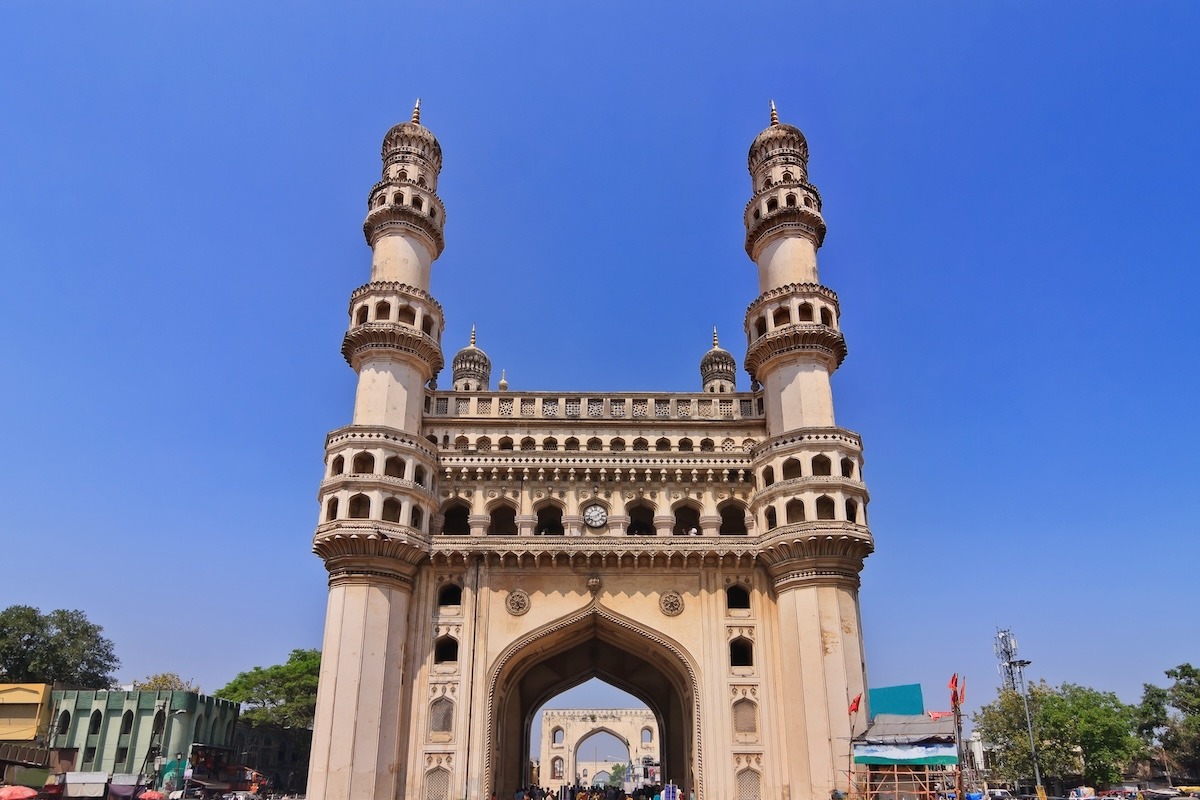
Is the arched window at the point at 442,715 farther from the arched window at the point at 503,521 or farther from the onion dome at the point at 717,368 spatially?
the onion dome at the point at 717,368

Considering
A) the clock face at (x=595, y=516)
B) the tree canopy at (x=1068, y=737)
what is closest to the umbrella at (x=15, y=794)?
the clock face at (x=595, y=516)

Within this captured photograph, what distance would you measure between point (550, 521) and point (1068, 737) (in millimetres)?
33914

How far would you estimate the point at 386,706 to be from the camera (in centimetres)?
3155

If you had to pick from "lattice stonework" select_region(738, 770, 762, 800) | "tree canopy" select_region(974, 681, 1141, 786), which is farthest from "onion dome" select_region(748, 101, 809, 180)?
"tree canopy" select_region(974, 681, 1141, 786)

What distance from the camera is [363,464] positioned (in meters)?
34.8

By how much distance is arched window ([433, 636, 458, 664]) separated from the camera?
33938 mm

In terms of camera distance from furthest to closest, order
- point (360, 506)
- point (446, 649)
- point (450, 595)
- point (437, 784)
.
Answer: point (450, 595), point (446, 649), point (360, 506), point (437, 784)

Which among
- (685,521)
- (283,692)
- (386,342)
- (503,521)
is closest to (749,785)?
(685,521)

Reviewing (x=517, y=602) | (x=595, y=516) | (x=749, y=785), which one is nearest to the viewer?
(x=749, y=785)

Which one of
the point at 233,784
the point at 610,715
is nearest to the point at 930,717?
the point at 233,784

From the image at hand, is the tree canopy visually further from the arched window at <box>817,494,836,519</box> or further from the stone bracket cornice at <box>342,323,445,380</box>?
the stone bracket cornice at <box>342,323,445,380</box>

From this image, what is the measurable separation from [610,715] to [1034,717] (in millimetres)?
41763

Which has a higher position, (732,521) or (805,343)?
(805,343)

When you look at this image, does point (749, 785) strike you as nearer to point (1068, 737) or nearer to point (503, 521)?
point (503, 521)
